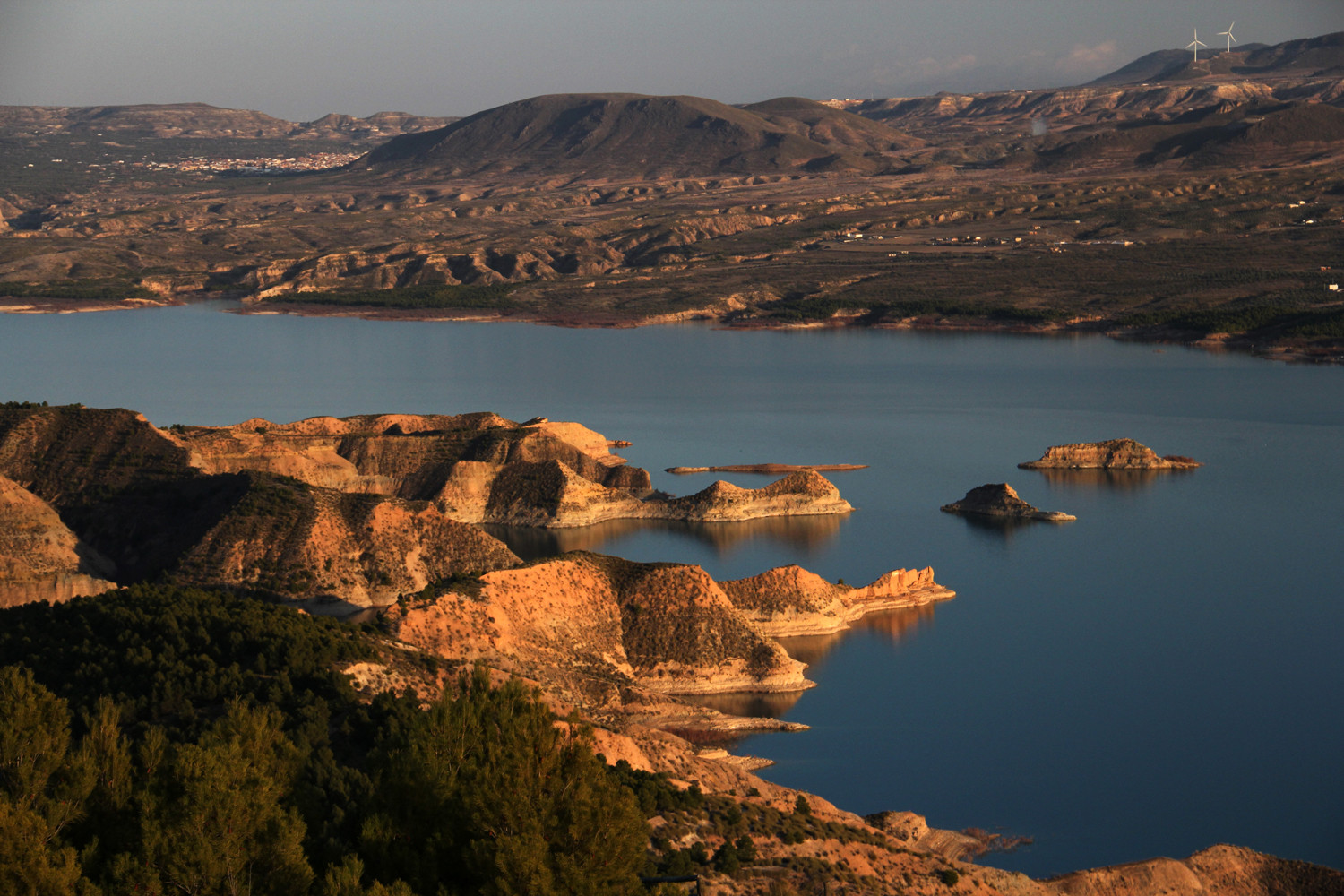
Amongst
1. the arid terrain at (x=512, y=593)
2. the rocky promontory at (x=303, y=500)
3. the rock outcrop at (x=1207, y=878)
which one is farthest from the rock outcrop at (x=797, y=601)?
the rock outcrop at (x=1207, y=878)

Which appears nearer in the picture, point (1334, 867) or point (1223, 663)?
point (1334, 867)

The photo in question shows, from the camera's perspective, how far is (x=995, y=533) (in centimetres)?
7756

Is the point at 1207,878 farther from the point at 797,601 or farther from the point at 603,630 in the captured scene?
the point at 797,601

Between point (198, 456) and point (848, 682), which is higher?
point (198, 456)

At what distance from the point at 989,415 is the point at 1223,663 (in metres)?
63.0

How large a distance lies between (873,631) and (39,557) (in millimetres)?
31822

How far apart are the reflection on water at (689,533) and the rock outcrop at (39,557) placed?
767 inches

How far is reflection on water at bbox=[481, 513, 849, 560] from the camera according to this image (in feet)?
245

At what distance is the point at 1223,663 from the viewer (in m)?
55.3

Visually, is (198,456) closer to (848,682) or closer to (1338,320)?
(848,682)

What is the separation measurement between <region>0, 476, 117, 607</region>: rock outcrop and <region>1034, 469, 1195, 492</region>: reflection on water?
53.6 m

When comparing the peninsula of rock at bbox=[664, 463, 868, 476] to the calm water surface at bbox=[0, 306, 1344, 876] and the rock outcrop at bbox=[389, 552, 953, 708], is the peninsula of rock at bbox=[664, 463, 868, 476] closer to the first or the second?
the calm water surface at bbox=[0, 306, 1344, 876]

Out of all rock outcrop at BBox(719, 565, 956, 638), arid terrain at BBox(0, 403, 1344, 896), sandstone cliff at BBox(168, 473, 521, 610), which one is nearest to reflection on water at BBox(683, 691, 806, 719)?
arid terrain at BBox(0, 403, 1344, 896)

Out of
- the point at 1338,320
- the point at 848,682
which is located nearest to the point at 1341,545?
the point at 848,682
